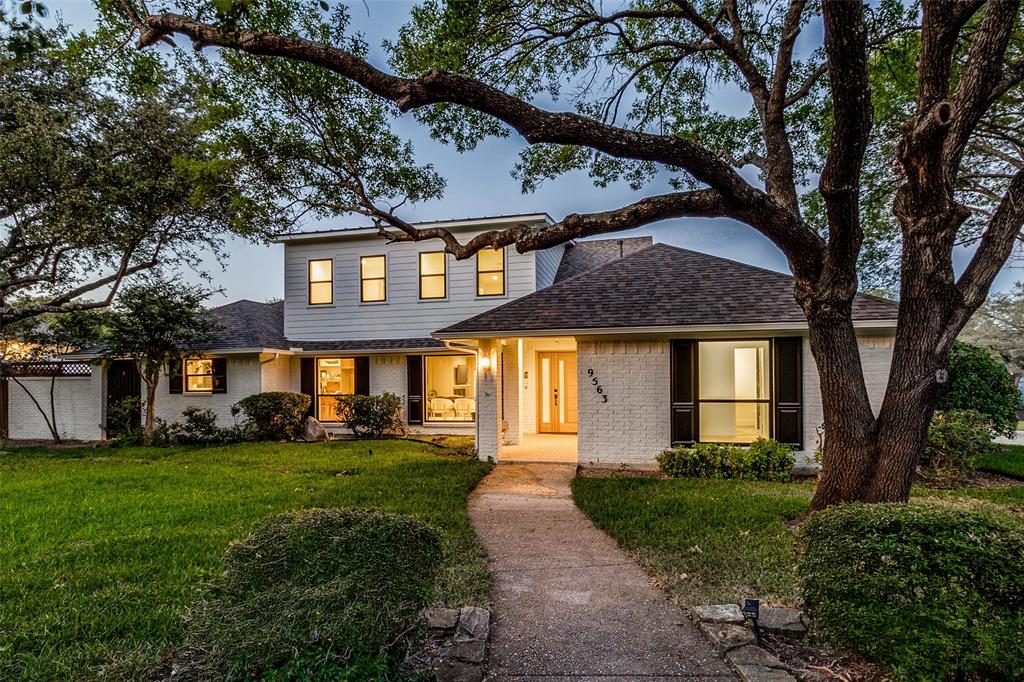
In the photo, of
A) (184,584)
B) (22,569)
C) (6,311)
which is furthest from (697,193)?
(6,311)

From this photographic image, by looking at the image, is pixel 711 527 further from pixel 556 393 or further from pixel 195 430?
pixel 195 430

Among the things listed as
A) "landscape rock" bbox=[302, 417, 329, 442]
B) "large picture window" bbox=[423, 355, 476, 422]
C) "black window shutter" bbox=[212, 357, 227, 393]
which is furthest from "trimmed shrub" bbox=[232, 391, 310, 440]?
"large picture window" bbox=[423, 355, 476, 422]

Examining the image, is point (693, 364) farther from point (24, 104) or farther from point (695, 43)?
point (24, 104)

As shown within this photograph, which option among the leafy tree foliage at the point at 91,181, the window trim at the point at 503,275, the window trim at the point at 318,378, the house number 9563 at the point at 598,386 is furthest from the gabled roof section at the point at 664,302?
the window trim at the point at 318,378

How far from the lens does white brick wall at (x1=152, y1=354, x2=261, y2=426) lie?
13.9 metres

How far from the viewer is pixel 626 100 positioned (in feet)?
28.3

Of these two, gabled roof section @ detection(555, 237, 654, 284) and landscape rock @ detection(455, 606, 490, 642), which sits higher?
gabled roof section @ detection(555, 237, 654, 284)

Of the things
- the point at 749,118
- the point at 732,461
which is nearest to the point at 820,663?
the point at 732,461

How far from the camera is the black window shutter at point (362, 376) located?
14.6 m

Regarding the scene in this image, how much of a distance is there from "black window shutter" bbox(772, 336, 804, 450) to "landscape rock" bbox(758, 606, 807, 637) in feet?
→ 21.1

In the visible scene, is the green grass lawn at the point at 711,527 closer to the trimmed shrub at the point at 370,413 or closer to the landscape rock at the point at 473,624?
the landscape rock at the point at 473,624

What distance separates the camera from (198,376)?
14539 millimetres

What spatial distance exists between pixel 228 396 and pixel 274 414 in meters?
2.19

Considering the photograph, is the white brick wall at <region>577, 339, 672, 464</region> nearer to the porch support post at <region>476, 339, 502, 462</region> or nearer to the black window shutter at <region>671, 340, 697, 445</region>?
the black window shutter at <region>671, 340, 697, 445</region>
